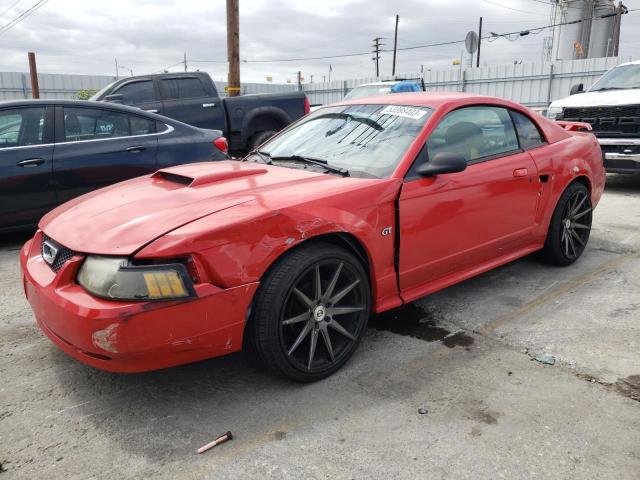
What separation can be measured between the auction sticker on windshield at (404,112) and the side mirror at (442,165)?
0.41 metres

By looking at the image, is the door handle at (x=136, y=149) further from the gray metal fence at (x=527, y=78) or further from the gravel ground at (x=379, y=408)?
the gray metal fence at (x=527, y=78)

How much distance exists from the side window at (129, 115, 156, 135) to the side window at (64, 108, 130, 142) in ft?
0.18

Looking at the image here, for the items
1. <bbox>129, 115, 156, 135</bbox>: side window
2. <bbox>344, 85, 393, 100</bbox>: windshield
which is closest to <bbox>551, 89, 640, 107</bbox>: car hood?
<bbox>344, 85, 393, 100</bbox>: windshield

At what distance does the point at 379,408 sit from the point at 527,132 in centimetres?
266

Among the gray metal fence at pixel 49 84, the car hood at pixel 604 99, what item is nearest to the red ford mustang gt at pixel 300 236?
the car hood at pixel 604 99

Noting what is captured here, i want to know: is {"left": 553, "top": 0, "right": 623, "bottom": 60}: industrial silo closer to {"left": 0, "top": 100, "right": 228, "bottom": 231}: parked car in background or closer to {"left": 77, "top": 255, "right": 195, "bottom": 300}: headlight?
{"left": 0, "top": 100, "right": 228, "bottom": 231}: parked car in background

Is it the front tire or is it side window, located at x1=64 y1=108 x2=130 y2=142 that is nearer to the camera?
the front tire

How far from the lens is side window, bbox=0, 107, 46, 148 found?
5012 millimetres

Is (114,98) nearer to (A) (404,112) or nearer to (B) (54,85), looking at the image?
(A) (404,112)

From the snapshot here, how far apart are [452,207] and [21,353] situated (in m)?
2.73

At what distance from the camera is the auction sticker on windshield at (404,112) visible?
336cm

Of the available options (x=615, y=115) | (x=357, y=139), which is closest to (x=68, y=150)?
(x=357, y=139)

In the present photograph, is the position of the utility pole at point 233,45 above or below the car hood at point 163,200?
above

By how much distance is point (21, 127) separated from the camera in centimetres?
509
